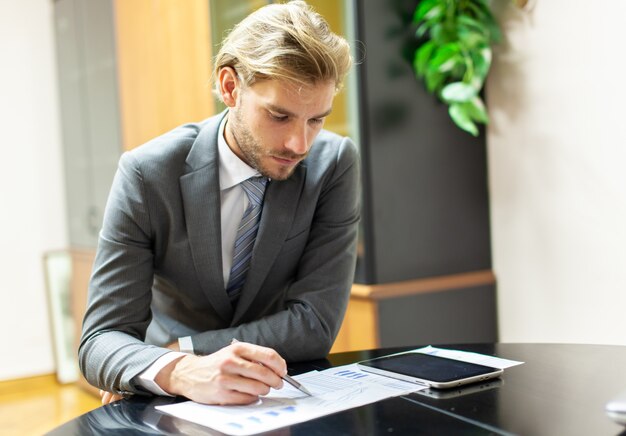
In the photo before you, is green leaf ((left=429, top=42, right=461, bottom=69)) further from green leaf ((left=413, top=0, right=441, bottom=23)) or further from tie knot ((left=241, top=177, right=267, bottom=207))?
tie knot ((left=241, top=177, right=267, bottom=207))

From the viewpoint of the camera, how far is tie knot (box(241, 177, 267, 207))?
1638 millimetres

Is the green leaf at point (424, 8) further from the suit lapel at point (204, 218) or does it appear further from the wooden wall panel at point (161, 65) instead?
the suit lapel at point (204, 218)

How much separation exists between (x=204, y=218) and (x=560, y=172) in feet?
4.34

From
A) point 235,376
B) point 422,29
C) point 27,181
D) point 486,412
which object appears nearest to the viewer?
point 486,412

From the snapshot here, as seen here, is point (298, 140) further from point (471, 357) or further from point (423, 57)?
point (423, 57)

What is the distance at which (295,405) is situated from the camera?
116 centimetres

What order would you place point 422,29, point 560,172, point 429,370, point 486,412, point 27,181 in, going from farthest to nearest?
point 27,181 < point 422,29 < point 560,172 < point 429,370 < point 486,412

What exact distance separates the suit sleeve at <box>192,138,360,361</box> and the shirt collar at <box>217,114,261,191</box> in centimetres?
18

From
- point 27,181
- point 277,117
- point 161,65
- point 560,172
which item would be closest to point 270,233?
point 277,117

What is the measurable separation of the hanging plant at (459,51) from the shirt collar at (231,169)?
3.53ft

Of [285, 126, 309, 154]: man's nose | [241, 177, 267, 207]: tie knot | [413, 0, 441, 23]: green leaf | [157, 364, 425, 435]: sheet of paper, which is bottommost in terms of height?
[157, 364, 425, 435]: sheet of paper

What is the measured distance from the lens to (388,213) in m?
2.53

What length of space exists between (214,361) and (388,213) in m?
1.40

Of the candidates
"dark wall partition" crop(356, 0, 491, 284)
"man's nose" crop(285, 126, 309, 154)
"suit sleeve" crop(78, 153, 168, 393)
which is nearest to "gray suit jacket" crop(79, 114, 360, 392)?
"suit sleeve" crop(78, 153, 168, 393)
